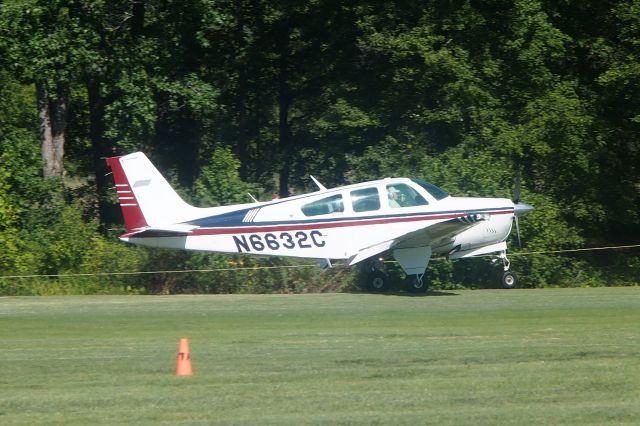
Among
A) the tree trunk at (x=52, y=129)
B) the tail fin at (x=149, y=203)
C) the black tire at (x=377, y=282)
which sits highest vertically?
the tree trunk at (x=52, y=129)

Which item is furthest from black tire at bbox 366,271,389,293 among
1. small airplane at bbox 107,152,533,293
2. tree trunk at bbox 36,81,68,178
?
tree trunk at bbox 36,81,68,178

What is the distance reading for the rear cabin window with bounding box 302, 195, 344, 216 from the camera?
18984 millimetres

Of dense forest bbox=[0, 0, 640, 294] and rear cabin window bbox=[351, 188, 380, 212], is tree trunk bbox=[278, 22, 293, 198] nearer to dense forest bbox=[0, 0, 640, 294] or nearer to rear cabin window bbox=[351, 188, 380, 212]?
dense forest bbox=[0, 0, 640, 294]

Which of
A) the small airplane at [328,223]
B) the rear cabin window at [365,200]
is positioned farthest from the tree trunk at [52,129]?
the rear cabin window at [365,200]

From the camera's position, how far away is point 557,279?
71.6 feet

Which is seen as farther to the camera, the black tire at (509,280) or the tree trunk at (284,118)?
the tree trunk at (284,118)

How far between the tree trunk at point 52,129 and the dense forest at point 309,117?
0.12 ft

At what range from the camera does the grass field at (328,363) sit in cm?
803

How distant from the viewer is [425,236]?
1850 centimetres

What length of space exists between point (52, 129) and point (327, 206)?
8.86 m

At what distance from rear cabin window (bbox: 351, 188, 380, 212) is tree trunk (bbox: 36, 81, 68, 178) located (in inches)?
342

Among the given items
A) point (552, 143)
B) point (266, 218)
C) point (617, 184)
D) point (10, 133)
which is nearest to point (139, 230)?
point (266, 218)

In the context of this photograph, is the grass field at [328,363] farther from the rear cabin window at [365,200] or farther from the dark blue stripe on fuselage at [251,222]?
the rear cabin window at [365,200]

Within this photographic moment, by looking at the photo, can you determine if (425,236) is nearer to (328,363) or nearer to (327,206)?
(327,206)
